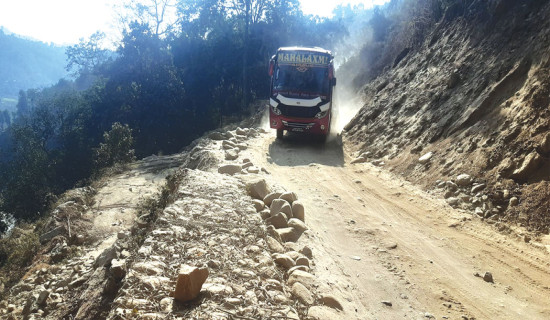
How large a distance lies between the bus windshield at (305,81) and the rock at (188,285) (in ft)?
31.8

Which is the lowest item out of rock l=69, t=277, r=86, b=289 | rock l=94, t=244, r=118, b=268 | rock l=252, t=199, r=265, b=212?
rock l=69, t=277, r=86, b=289

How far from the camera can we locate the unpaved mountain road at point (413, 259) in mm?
3879

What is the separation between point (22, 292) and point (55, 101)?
41339 mm

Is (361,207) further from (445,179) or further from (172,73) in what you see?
(172,73)

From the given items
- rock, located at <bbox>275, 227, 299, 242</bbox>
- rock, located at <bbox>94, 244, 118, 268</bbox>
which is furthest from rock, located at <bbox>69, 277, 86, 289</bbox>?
rock, located at <bbox>275, 227, 299, 242</bbox>

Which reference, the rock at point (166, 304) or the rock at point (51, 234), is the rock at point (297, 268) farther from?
the rock at point (51, 234)

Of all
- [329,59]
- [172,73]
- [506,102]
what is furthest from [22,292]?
[172,73]

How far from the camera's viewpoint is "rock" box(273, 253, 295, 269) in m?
4.12

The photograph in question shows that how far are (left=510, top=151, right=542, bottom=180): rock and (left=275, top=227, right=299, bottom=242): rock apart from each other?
3840mm

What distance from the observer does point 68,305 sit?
4.61 m

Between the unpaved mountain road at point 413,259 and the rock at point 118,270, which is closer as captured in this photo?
the unpaved mountain road at point 413,259

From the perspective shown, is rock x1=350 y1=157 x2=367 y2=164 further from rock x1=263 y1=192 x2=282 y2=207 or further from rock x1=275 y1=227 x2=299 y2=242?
rock x1=275 y1=227 x2=299 y2=242

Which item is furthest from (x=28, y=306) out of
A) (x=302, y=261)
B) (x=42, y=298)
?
(x=302, y=261)

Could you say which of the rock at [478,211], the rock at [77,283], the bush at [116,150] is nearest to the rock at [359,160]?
the rock at [478,211]
